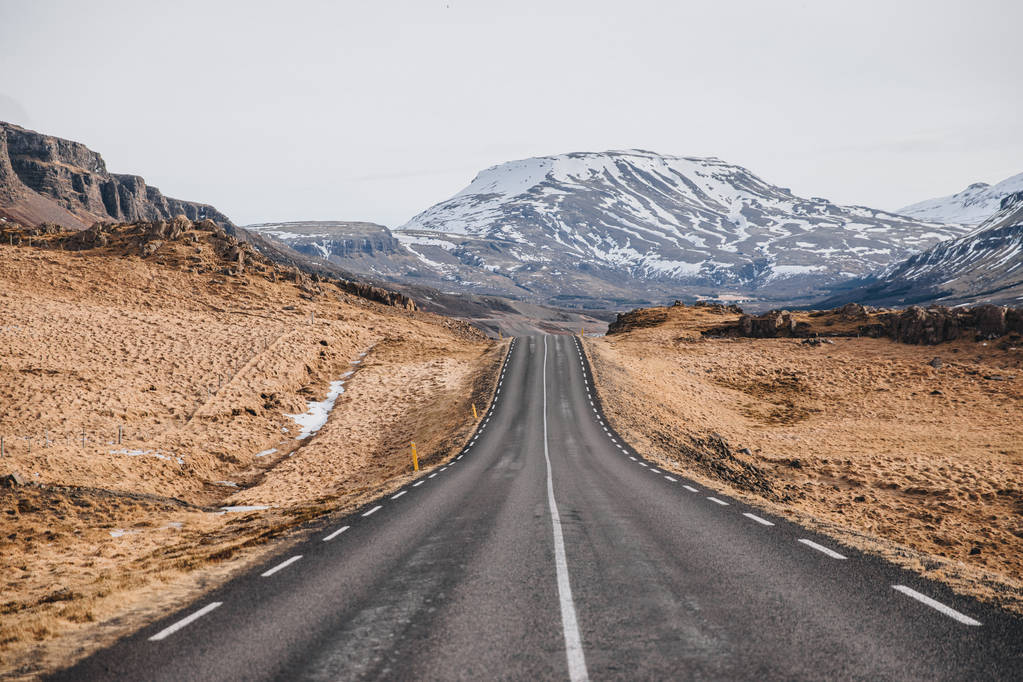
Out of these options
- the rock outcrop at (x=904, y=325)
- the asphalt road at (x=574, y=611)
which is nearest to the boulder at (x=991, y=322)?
the rock outcrop at (x=904, y=325)

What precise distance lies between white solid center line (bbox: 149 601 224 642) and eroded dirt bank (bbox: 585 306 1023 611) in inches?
433

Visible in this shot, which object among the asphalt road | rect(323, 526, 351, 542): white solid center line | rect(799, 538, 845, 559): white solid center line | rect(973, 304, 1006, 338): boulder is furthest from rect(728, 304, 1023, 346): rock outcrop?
rect(323, 526, 351, 542): white solid center line

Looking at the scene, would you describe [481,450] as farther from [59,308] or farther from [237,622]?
[59,308]

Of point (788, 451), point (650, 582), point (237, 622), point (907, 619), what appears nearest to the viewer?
point (907, 619)

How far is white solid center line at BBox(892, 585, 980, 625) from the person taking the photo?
6692 mm

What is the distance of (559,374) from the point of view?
4769 centimetres

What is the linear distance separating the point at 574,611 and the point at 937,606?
15.8 ft

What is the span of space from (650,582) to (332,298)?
66.0m

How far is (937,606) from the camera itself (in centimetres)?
713

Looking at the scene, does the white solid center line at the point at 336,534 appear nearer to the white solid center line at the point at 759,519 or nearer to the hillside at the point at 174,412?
the hillside at the point at 174,412

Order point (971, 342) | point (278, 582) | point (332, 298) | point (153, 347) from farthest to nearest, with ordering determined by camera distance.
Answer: point (332, 298) → point (971, 342) → point (153, 347) → point (278, 582)

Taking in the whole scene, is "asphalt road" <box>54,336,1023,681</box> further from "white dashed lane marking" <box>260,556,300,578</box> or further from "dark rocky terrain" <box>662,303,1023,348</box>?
"dark rocky terrain" <box>662,303,1023,348</box>

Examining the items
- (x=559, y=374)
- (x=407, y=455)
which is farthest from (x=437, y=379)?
(x=407, y=455)

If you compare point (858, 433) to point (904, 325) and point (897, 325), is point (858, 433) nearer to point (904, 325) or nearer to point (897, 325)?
point (904, 325)
